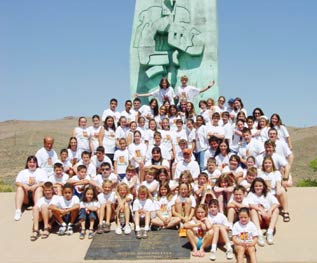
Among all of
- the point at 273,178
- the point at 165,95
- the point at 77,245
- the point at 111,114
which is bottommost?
the point at 77,245

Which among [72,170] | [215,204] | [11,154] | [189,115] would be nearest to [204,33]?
[189,115]

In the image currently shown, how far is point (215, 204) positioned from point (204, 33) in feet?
21.8

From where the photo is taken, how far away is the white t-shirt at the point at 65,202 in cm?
756

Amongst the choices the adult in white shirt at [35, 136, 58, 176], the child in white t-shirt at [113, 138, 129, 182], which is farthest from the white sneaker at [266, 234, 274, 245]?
the adult in white shirt at [35, 136, 58, 176]

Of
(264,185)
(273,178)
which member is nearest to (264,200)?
(264,185)

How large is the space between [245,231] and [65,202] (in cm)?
272

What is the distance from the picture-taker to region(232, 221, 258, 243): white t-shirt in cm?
640

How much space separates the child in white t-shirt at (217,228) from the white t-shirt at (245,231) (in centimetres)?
24

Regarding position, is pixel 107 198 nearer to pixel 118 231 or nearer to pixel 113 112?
pixel 118 231

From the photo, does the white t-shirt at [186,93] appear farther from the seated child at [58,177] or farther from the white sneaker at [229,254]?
the white sneaker at [229,254]

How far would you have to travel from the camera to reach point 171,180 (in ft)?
27.6

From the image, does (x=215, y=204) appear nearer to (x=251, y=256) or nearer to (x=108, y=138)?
(x=251, y=256)

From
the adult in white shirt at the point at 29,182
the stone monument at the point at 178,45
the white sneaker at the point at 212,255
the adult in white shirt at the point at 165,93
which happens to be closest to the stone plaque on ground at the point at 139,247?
the white sneaker at the point at 212,255

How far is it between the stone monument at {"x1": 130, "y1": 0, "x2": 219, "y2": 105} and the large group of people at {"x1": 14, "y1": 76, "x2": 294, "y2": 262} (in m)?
2.83
